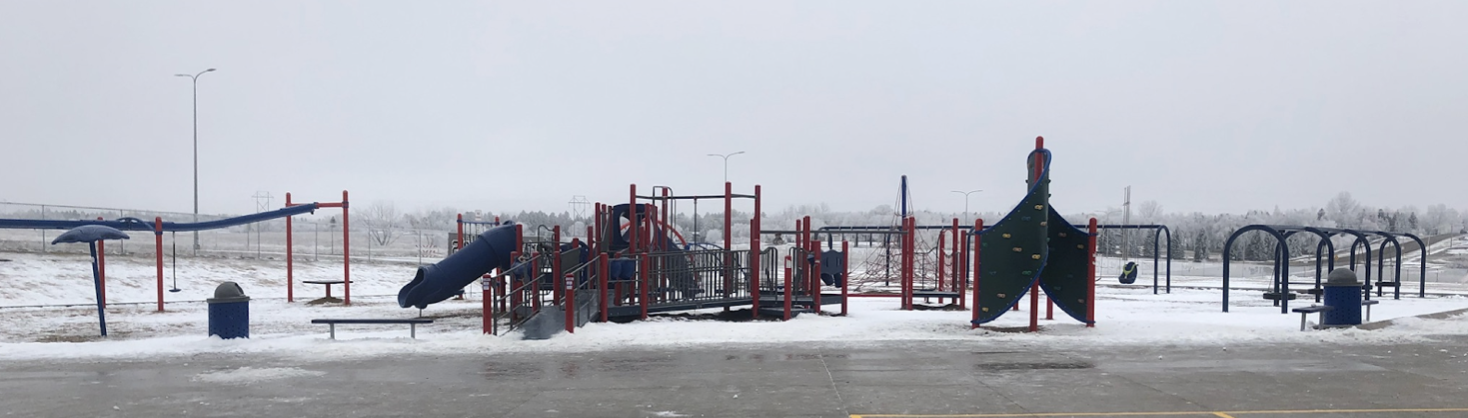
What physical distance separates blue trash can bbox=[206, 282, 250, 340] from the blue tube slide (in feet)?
11.5

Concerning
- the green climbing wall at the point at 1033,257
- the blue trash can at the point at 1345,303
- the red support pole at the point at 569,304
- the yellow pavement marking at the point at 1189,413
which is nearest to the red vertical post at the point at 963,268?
the green climbing wall at the point at 1033,257

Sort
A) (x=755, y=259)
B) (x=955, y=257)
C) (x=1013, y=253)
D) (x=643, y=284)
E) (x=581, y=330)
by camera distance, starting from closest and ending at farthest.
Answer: (x=581, y=330) < (x=1013, y=253) < (x=643, y=284) < (x=755, y=259) < (x=955, y=257)

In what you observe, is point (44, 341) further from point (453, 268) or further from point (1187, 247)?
point (1187, 247)

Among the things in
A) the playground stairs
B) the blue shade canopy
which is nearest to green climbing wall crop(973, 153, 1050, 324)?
the playground stairs

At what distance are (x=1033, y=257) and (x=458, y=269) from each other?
10.6 metres

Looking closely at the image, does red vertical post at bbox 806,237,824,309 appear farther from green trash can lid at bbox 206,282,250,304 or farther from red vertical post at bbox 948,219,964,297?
green trash can lid at bbox 206,282,250,304

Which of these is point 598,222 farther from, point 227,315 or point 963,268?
point 963,268

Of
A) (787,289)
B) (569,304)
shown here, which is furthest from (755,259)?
(569,304)

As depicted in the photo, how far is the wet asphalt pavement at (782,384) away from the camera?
845 cm

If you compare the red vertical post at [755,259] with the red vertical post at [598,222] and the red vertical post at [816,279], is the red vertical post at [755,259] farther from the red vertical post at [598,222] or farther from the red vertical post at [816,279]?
the red vertical post at [598,222]

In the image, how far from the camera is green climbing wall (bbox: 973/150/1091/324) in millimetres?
14188

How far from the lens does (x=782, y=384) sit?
9.70 m

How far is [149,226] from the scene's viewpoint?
72.3ft

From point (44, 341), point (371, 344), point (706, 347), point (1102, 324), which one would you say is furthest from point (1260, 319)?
point (44, 341)
